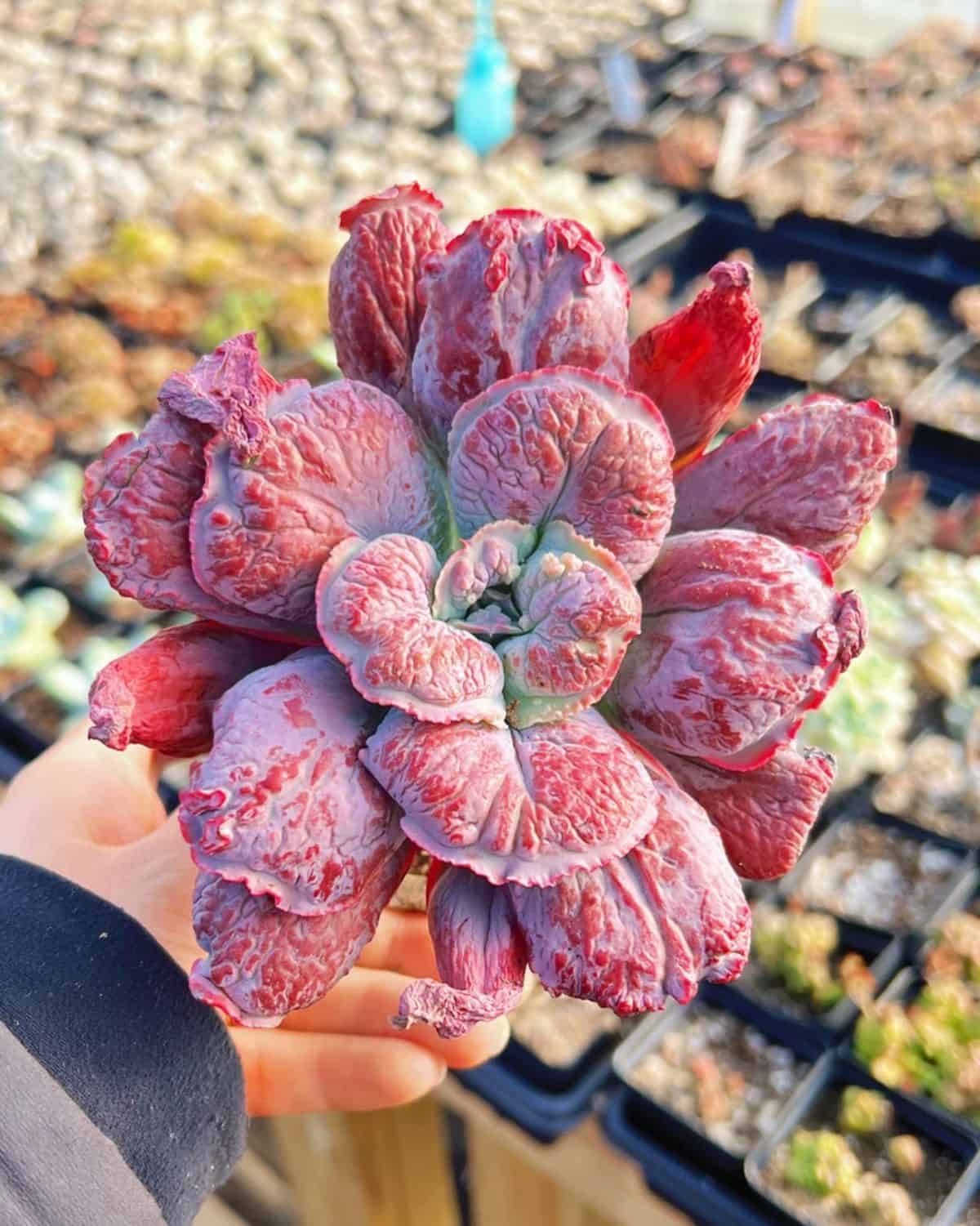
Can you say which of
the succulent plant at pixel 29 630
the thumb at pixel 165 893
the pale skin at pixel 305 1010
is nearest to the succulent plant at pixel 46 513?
the succulent plant at pixel 29 630

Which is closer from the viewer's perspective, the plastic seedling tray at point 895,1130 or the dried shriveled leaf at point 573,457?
the dried shriveled leaf at point 573,457

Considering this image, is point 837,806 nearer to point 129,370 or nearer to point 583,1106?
point 583,1106

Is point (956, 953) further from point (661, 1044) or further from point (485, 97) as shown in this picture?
point (485, 97)

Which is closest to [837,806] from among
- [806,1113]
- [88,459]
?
[806,1113]

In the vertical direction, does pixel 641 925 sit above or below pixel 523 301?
below

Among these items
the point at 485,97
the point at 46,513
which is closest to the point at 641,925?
the point at 46,513

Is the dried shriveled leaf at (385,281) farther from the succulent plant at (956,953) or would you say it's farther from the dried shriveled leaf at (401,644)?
the succulent plant at (956,953)
